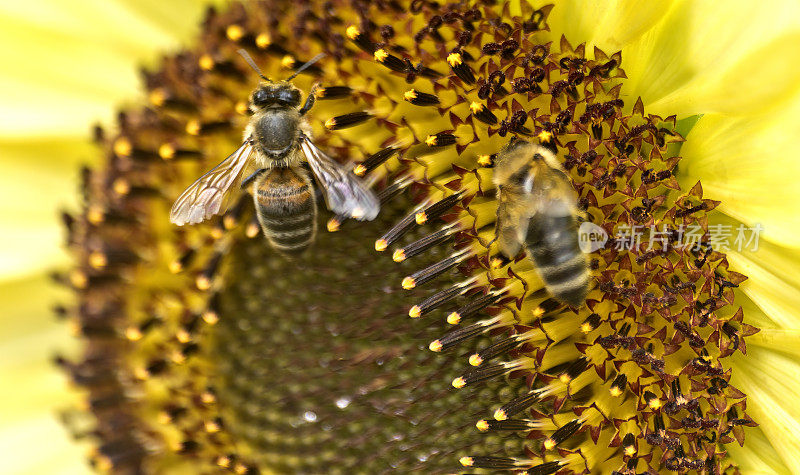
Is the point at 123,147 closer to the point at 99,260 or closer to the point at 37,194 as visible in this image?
the point at 99,260


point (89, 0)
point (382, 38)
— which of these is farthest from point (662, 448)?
point (89, 0)

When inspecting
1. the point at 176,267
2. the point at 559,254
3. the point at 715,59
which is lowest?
the point at 559,254

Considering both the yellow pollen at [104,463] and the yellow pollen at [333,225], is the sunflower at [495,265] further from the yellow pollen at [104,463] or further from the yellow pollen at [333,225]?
the yellow pollen at [104,463]

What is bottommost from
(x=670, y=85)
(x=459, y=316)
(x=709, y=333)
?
(x=709, y=333)

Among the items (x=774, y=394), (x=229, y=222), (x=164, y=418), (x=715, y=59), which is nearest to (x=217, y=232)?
(x=229, y=222)

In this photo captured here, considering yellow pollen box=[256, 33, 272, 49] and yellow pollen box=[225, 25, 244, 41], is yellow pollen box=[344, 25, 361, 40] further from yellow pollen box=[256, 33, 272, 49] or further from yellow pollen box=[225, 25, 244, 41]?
yellow pollen box=[225, 25, 244, 41]

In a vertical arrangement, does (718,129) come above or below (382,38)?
below

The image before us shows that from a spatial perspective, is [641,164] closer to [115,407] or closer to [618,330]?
[618,330]
